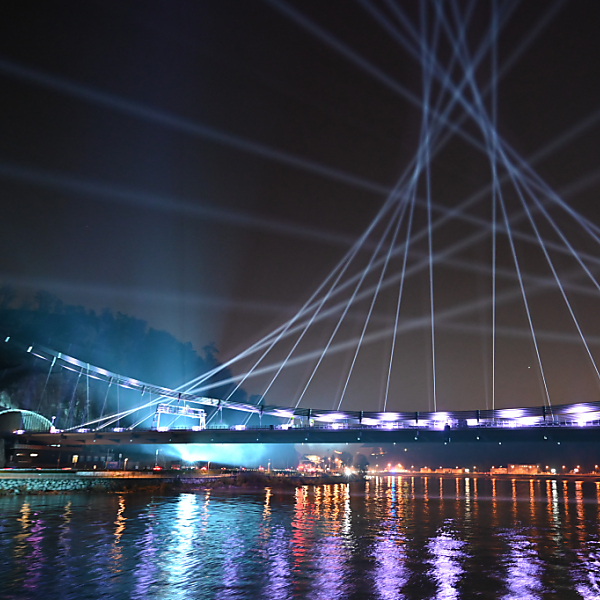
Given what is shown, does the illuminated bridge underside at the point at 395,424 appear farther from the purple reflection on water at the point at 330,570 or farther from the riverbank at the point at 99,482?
the purple reflection on water at the point at 330,570

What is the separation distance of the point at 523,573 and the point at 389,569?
6.28m

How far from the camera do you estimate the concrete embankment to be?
6462cm

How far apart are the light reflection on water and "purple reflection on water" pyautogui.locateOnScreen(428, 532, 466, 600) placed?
55mm

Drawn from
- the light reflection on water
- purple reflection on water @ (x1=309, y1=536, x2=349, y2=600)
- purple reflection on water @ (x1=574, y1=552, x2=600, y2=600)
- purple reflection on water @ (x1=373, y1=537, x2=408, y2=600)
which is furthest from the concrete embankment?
purple reflection on water @ (x1=574, y1=552, x2=600, y2=600)

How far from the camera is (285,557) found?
92.1 ft

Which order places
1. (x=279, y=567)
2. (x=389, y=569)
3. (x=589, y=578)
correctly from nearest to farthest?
1. (x=589, y=578)
2. (x=389, y=569)
3. (x=279, y=567)

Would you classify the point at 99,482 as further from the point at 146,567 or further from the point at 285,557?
the point at 146,567

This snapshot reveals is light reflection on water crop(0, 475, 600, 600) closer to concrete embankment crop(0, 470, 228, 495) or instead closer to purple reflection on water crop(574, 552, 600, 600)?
purple reflection on water crop(574, 552, 600, 600)

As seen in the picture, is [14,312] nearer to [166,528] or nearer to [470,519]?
[166,528]

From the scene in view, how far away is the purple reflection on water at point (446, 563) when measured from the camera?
21.5 metres

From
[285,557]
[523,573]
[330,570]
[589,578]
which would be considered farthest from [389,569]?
[589,578]

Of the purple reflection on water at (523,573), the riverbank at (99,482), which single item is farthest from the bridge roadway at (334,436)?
the purple reflection on water at (523,573)

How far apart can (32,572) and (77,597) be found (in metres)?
5.20

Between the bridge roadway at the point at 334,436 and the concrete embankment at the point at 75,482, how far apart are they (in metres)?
6.94
